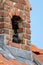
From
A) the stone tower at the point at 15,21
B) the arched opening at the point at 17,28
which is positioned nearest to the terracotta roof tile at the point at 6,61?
the stone tower at the point at 15,21

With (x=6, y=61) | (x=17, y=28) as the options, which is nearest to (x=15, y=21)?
(x=17, y=28)

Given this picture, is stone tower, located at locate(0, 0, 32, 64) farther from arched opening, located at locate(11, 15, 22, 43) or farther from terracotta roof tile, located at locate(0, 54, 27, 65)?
terracotta roof tile, located at locate(0, 54, 27, 65)

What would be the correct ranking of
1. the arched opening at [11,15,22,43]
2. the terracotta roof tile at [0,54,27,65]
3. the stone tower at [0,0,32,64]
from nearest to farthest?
the terracotta roof tile at [0,54,27,65], the stone tower at [0,0,32,64], the arched opening at [11,15,22,43]

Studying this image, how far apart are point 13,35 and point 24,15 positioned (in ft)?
1.64

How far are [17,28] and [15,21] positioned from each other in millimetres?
166

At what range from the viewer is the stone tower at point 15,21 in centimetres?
761

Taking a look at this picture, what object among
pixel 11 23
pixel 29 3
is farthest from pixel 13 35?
pixel 29 3

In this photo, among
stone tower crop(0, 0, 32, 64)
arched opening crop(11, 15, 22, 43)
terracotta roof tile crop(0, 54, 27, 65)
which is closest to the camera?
terracotta roof tile crop(0, 54, 27, 65)

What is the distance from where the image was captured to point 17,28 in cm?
805

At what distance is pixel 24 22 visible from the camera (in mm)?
8031

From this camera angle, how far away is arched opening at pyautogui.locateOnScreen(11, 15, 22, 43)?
7957 millimetres

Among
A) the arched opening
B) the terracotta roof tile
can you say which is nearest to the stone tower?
the arched opening

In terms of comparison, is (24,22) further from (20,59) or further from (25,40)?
(20,59)

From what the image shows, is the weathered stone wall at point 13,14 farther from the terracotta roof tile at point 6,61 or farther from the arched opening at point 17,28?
the terracotta roof tile at point 6,61
